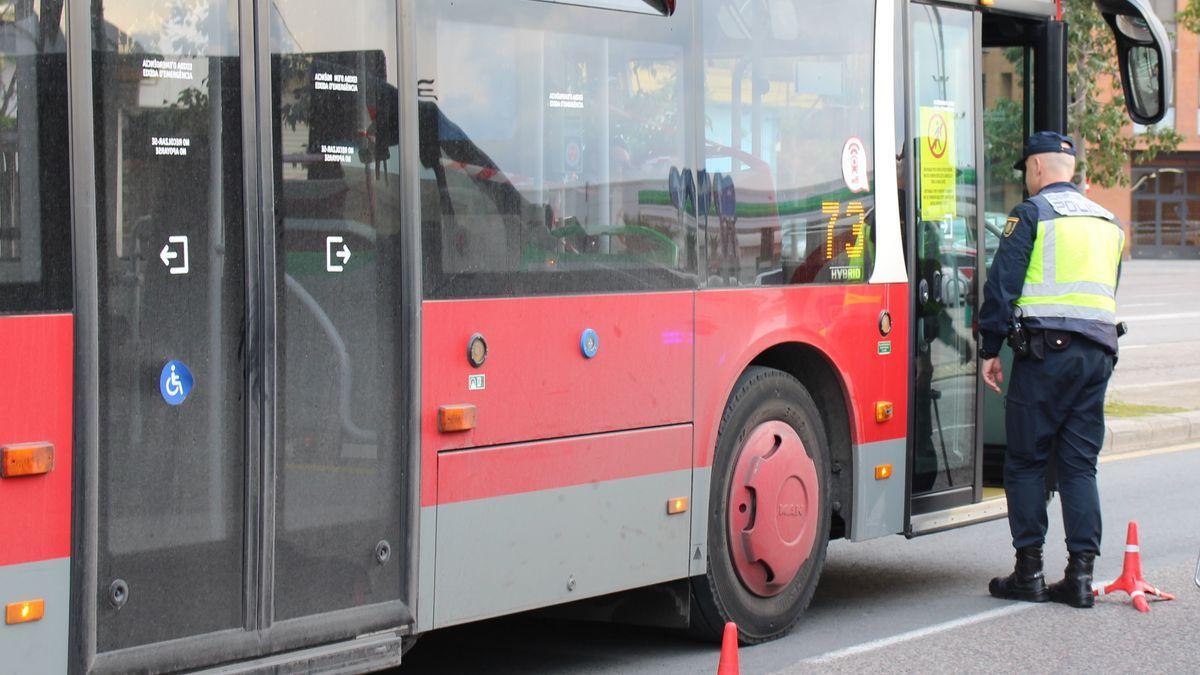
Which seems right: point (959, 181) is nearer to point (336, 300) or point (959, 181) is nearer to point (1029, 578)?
point (1029, 578)

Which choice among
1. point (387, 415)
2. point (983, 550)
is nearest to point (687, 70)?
point (387, 415)

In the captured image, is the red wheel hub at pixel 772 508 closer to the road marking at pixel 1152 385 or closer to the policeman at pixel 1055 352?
the policeman at pixel 1055 352

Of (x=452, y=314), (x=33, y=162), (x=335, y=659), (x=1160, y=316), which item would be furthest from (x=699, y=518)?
(x=1160, y=316)

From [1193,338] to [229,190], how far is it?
21.5 meters

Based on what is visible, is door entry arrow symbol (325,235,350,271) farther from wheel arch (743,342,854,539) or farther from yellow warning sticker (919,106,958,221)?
yellow warning sticker (919,106,958,221)

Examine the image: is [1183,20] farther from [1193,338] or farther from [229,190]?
[229,190]

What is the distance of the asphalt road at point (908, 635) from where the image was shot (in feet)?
21.1

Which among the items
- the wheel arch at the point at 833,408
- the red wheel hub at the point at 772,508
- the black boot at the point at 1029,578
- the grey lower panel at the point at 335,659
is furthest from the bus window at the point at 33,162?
the black boot at the point at 1029,578

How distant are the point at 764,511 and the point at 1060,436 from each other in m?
1.69

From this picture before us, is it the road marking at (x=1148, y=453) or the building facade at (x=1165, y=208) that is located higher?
the building facade at (x=1165, y=208)

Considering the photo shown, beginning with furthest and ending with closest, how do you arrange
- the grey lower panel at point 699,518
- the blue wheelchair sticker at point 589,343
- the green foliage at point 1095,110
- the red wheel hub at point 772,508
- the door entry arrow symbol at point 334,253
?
1. the green foliage at point 1095,110
2. the red wheel hub at point 772,508
3. the grey lower panel at point 699,518
4. the blue wheelchair sticker at point 589,343
5. the door entry arrow symbol at point 334,253

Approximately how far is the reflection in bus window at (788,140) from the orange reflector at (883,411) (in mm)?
555

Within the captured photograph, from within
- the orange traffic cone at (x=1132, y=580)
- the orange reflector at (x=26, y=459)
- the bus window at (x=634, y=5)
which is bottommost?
the orange traffic cone at (x=1132, y=580)

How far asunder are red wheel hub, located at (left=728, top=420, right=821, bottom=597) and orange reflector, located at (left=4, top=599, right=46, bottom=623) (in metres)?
2.98
